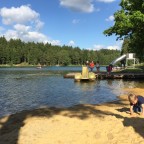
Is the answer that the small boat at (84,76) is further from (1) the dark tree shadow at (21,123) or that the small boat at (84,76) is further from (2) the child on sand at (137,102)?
(2) the child on sand at (137,102)

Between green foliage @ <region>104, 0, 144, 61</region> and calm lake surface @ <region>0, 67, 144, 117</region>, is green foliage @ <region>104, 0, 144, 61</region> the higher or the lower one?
the higher one

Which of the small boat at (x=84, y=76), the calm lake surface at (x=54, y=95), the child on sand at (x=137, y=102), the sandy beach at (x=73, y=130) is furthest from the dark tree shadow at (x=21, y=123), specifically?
the small boat at (x=84, y=76)

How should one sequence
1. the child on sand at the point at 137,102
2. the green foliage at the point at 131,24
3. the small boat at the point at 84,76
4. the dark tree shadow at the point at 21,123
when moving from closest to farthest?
the dark tree shadow at the point at 21,123 < the child on sand at the point at 137,102 < the green foliage at the point at 131,24 < the small boat at the point at 84,76

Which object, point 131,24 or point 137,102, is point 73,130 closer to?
point 137,102

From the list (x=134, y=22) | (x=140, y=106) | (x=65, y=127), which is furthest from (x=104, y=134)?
(x=134, y=22)

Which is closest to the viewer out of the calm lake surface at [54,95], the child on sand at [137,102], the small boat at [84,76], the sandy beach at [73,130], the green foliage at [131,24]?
the sandy beach at [73,130]

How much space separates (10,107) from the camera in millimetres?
21406

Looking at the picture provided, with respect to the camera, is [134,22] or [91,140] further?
[134,22]

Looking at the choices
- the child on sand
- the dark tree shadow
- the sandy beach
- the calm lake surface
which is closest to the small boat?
the calm lake surface

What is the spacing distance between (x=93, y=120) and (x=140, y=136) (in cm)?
353

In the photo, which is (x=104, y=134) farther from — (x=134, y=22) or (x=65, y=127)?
(x=134, y=22)

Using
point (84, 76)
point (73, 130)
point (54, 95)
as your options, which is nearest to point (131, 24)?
point (84, 76)

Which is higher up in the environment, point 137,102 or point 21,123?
point 137,102

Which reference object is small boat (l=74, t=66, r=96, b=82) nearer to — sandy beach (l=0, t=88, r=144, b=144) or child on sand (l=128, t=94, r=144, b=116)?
sandy beach (l=0, t=88, r=144, b=144)
